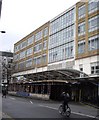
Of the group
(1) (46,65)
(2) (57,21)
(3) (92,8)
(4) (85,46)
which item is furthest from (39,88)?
(3) (92,8)

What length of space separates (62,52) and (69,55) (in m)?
3.51

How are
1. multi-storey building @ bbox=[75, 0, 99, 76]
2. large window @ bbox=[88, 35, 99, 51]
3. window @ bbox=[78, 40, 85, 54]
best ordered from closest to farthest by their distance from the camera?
large window @ bbox=[88, 35, 99, 51] < multi-storey building @ bbox=[75, 0, 99, 76] < window @ bbox=[78, 40, 85, 54]

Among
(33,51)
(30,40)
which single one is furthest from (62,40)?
(30,40)

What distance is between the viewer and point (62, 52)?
5903cm

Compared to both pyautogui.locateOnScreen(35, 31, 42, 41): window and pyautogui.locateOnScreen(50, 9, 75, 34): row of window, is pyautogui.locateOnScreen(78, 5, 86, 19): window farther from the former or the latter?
pyautogui.locateOnScreen(35, 31, 42, 41): window

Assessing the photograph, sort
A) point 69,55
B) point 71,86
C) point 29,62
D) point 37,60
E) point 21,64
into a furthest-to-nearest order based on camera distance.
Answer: point 21,64
point 29,62
point 37,60
point 69,55
point 71,86

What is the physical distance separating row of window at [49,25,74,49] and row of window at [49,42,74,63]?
0.86 meters

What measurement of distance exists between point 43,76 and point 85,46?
994 cm

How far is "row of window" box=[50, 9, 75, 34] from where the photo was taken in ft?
183

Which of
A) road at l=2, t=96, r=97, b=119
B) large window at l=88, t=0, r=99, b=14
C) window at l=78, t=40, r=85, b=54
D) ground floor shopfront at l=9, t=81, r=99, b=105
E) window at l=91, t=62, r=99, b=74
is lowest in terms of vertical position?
road at l=2, t=96, r=97, b=119

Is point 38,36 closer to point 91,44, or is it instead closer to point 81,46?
point 81,46

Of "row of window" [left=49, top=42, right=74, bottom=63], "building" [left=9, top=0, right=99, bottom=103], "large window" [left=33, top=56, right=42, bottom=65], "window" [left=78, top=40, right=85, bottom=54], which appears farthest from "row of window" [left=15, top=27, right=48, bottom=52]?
"window" [left=78, top=40, right=85, bottom=54]

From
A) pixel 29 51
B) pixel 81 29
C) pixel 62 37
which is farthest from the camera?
pixel 29 51

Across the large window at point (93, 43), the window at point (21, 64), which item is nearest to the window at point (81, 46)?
the large window at point (93, 43)
